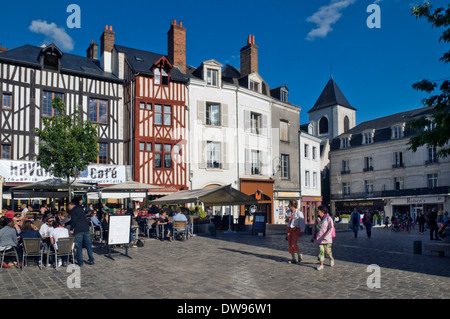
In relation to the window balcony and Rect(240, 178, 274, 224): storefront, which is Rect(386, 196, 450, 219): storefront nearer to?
the window balcony

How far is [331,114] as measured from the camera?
57844mm

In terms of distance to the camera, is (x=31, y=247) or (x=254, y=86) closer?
(x=31, y=247)

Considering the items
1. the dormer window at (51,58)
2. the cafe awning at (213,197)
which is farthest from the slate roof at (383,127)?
the dormer window at (51,58)

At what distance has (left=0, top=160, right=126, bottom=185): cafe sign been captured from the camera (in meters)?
21.0

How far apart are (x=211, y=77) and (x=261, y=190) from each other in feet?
26.9

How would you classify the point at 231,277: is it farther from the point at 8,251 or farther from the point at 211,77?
the point at 211,77

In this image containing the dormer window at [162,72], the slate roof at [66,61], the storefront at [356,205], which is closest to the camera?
the slate roof at [66,61]

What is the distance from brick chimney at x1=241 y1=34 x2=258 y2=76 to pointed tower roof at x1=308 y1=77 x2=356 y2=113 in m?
28.7

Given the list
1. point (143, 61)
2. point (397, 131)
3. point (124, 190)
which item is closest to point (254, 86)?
point (143, 61)

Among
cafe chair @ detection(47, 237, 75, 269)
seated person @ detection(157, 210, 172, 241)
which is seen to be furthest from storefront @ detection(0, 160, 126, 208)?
cafe chair @ detection(47, 237, 75, 269)

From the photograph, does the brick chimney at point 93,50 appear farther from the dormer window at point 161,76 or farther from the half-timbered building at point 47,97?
the dormer window at point 161,76

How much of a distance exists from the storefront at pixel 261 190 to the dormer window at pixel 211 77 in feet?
22.0

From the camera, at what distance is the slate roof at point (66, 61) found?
72.4 feet
